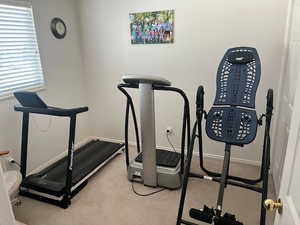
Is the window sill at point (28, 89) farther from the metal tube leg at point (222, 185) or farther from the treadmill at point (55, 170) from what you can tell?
the metal tube leg at point (222, 185)

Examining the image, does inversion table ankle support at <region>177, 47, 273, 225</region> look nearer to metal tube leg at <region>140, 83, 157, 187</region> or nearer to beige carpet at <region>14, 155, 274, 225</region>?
beige carpet at <region>14, 155, 274, 225</region>

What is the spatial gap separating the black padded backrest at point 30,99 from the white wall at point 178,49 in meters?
1.30

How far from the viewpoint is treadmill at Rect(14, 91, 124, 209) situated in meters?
2.16

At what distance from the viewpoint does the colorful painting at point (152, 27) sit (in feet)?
9.09

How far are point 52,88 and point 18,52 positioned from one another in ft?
1.97

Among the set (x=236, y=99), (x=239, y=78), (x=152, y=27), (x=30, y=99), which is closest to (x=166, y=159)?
(x=236, y=99)

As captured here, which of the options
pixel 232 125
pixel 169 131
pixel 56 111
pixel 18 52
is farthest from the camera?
pixel 169 131

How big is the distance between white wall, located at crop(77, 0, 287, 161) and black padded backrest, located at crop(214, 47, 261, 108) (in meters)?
0.69

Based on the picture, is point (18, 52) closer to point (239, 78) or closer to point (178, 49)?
point (178, 49)

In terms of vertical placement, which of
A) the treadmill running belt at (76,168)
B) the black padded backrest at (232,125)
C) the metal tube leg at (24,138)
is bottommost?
the treadmill running belt at (76,168)

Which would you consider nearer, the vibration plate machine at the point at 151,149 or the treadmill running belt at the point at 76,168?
the vibration plate machine at the point at 151,149

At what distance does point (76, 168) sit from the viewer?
2721mm

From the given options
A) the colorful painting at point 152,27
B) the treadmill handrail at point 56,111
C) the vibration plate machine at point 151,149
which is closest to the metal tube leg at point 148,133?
the vibration plate machine at point 151,149

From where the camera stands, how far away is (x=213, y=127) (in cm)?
195
